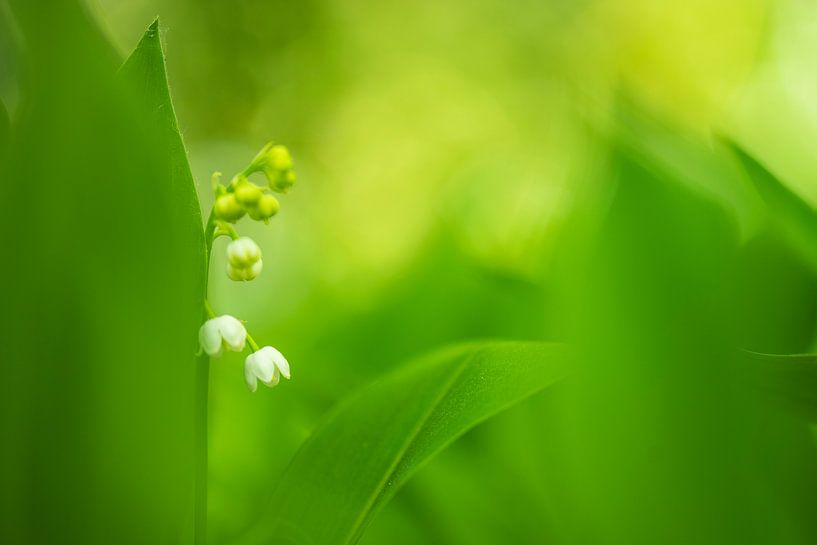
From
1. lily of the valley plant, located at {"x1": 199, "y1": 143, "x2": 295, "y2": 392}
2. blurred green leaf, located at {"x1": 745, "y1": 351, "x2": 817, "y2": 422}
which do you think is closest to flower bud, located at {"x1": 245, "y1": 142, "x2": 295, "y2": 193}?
lily of the valley plant, located at {"x1": 199, "y1": 143, "x2": 295, "y2": 392}

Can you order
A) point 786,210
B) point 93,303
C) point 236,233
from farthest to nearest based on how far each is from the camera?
point 786,210
point 236,233
point 93,303

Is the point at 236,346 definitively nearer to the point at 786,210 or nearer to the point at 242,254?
the point at 242,254

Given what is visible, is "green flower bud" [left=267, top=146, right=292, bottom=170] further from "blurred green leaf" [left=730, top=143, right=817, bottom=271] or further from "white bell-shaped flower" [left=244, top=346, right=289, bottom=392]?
"blurred green leaf" [left=730, top=143, right=817, bottom=271]

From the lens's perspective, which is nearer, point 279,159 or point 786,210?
point 279,159

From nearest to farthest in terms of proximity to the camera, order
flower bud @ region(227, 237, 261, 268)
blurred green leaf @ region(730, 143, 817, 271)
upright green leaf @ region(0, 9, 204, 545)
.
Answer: upright green leaf @ region(0, 9, 204, 545) < flower bud @ region(227, 237, 261, 268) < blurred green leaf @ region(730, 143, 817, 271)

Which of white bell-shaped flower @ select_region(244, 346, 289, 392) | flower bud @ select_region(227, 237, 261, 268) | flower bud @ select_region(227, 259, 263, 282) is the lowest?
white bell-shaped flower @ select_region(244, 346, 289, 392)

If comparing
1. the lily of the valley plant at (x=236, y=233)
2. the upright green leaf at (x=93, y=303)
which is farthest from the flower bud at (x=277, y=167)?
the upright green leaf at (x=93, y=303)

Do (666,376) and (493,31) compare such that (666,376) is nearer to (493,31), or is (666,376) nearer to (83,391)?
(83,391)

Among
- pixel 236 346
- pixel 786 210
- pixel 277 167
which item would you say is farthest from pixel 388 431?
pixel 786 210
